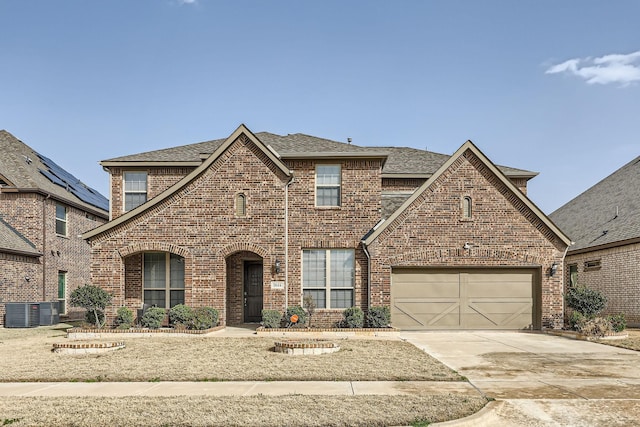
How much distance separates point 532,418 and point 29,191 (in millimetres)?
22842

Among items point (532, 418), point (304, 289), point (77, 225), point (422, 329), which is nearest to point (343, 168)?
point (304, 289)

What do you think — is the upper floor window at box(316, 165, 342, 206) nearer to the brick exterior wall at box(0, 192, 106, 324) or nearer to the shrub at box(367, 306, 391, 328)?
the shrub at box(367, 306, 391, 328)

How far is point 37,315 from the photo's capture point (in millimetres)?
22984

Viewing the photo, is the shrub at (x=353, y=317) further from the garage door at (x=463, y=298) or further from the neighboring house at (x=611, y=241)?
the neighboring house at (x=611, y=241)

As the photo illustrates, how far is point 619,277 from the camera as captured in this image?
75.2ft

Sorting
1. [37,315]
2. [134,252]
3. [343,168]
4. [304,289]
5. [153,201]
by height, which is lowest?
[37,315]

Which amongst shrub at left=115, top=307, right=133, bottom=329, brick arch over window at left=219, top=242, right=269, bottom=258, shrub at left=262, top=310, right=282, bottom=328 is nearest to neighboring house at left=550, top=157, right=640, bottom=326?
shrub at left=262, top=310, right=282, bottom=328

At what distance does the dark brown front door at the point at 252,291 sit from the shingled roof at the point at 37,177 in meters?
10.3

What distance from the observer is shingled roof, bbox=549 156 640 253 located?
2353 cm

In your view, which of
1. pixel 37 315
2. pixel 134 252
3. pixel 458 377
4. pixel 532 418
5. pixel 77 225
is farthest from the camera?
pixel 77 225

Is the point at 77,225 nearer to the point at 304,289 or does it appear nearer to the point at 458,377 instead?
the point at 304,289

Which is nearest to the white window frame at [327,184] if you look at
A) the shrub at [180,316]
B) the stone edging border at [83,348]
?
the shrub at [180,316]

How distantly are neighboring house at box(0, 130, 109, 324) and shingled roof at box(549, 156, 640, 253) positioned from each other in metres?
23.3

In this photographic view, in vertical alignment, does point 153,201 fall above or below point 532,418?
above
